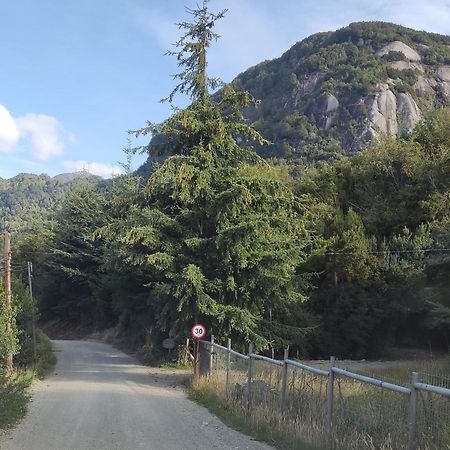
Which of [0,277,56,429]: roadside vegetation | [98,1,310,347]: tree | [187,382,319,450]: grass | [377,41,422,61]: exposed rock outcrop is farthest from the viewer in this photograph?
[377,41,422,61]: exposed rock outcrop

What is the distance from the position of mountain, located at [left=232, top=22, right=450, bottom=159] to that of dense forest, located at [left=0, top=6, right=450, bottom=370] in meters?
62.5

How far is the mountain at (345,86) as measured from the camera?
123 meters

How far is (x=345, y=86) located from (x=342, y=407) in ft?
455

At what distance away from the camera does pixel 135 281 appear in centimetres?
3781

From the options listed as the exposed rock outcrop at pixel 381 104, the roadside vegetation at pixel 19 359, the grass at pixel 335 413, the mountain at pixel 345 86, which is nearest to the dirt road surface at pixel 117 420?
the roadside vegetation at pixel 19 359

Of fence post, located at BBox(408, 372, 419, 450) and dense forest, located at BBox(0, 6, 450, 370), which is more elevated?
dense forest, located at BBox(0, 6, 450, 370)

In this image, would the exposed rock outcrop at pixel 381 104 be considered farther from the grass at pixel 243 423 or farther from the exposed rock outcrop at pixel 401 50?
the grass at pixel 243 423

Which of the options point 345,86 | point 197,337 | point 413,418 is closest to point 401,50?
point 345,86

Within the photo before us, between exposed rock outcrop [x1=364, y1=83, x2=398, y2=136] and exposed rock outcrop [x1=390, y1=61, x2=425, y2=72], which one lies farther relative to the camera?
exposed rock outcrop [x1=390, y1=61, x2=425, y2=72]

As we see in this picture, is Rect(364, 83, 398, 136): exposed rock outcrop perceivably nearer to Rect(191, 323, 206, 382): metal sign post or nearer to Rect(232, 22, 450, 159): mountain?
Rect(232, 22, 450, 159): mountain

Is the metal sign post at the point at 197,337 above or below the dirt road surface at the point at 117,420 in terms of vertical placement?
above

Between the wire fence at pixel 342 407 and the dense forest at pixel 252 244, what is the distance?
982 cm

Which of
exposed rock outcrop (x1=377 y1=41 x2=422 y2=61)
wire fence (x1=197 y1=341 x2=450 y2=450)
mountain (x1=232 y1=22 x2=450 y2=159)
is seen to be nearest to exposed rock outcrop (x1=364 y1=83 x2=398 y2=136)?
mountain (x1=232 y1=22 x2=450 y2=159)

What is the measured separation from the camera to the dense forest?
2355 centimetres
